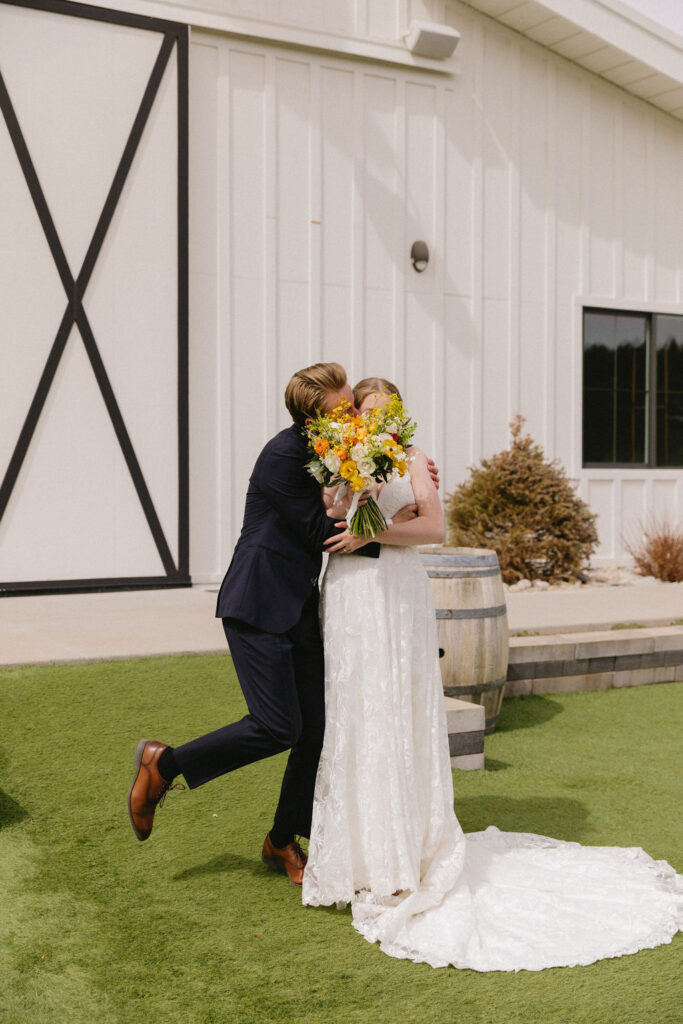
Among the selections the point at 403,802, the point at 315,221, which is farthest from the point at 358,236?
the point at 403,802

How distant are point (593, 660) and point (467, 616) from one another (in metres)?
1.56

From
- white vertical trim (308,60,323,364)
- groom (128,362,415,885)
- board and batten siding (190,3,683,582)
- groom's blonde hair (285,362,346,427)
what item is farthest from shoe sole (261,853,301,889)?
white vertical trim (308,60,323,364)

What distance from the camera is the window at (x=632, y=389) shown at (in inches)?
417

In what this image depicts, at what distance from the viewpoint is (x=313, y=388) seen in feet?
10.3

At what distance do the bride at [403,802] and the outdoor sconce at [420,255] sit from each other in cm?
643

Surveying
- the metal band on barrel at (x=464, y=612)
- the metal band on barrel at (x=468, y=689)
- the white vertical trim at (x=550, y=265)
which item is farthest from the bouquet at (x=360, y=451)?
the white vertical trim at (x=550, y=265)

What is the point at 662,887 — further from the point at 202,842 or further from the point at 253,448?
the point at 253,448

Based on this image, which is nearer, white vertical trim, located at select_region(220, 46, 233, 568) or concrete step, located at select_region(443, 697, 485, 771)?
concrete step, located at select_region(443, 697, 485, 771)

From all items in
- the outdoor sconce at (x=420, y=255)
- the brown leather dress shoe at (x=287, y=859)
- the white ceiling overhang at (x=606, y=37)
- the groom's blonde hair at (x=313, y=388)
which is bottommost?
the brown leather dress shoe at (x=287, y=859)

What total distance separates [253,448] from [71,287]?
1962 millimetres

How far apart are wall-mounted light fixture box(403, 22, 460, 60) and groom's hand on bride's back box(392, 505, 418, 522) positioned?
724 cm

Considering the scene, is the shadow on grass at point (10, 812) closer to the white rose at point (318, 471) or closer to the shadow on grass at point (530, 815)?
the shadow on grass at point (530, 815)

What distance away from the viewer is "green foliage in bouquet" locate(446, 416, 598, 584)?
29.1 ft

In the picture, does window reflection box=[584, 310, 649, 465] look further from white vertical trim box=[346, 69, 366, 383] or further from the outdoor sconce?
white vertical trim box=[346, 69, 366, 383]
